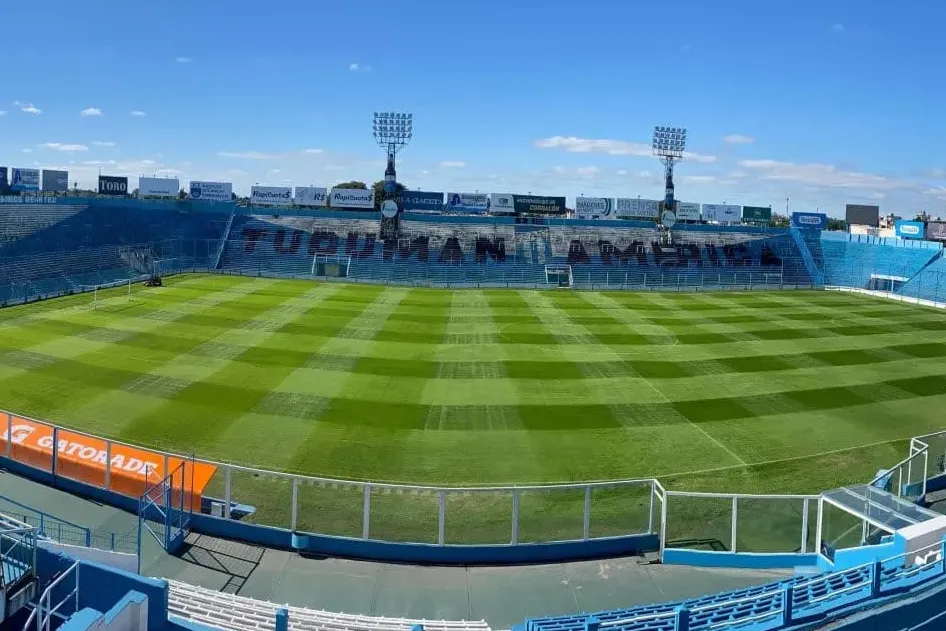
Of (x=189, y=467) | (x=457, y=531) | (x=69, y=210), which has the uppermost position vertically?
(x=69, y=210)

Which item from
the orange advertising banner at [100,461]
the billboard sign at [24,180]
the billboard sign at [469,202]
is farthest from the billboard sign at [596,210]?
the orange advertising banner at [100,461]

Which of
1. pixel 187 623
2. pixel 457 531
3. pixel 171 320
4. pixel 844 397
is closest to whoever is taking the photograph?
pixel 187 623

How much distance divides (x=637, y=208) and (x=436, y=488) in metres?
65.8

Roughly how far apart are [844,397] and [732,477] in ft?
32.1

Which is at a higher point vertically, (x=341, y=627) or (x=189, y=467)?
(x=189, y=467)

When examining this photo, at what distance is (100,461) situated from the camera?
1416 centimetres

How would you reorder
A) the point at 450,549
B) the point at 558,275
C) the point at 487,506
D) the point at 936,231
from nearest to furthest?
the point at 450,549 → the point at 487,506 → the point at 558,275 → the point at 936,231

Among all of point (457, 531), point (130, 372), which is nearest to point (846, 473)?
point (457, 531)

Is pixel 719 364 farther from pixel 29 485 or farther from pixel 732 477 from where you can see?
pixel 29 485

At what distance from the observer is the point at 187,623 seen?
859 centimetres

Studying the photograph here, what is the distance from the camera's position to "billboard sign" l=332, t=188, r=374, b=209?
6988 centimetres

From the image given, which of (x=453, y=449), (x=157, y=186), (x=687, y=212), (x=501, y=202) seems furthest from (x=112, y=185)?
(x=453, y=449)

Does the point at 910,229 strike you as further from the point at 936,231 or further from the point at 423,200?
the point at 423,200

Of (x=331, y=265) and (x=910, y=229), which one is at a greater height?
(x=910, y=229)
